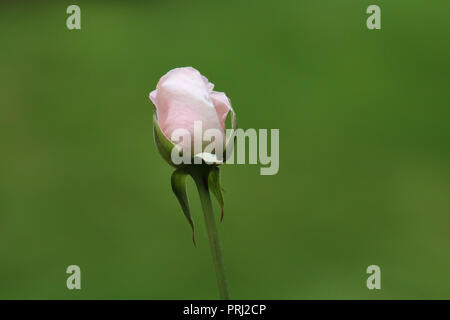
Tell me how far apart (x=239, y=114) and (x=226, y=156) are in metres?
0.79

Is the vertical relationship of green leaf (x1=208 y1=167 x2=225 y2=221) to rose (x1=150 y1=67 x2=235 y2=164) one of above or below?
below

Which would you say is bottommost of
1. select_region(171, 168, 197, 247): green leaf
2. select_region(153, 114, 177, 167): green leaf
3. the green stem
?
the green stem

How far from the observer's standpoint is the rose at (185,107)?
184mm

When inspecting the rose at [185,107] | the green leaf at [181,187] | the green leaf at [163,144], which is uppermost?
the rose at [185,107]

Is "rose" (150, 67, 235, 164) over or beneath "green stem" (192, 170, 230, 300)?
over

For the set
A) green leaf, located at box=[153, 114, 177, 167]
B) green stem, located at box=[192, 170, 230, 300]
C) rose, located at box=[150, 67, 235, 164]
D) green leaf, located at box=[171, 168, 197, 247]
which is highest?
rose, located at box=[150, 67, 235, 164]

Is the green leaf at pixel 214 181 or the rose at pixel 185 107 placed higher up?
the rose at pixel 185 107

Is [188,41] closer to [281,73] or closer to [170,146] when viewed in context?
[281,73]

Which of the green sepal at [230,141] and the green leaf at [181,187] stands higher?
the green sepal at [230,141]

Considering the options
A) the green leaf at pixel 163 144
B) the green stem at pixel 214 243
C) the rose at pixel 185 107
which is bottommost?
the green stem at pixel 214 243

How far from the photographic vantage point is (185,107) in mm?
186

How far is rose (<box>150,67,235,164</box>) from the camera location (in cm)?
18

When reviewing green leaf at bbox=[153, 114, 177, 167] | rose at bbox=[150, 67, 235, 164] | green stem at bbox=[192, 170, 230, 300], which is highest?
rose at bbox=[150, 67, 235, 164]

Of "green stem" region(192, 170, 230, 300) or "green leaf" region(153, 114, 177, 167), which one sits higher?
"green leaf" region(153, 114, 177, 167)
